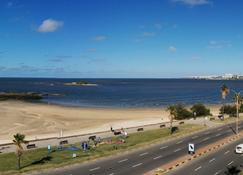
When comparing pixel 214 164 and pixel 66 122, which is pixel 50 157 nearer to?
pixel 214 164

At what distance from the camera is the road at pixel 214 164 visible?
40.5 metres

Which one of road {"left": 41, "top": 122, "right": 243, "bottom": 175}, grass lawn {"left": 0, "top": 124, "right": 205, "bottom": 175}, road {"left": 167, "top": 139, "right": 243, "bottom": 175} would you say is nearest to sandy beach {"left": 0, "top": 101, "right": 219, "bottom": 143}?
grass lawn {"left": 0, "top": 124, "right": 205, "bottom": 175}

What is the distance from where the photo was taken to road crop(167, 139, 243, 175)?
40.5 meters

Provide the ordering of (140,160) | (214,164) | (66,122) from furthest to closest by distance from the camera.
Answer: (66,122) < (140,160) < (214,164)

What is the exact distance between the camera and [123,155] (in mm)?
50656

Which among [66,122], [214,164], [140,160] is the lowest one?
[214,164]

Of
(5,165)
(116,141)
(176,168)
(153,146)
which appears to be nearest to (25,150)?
(5,165)

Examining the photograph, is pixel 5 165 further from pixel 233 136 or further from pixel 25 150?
pixel 233 136

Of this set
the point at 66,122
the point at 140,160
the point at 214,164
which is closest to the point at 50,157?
the point at 140,160

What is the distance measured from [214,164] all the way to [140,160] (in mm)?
9136

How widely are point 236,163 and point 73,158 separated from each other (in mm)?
20685

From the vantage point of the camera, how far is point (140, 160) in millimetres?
46875

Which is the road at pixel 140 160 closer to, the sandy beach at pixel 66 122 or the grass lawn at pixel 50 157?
the grass lawn at pixel 50 157

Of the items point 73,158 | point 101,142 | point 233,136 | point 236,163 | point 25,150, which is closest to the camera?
point 236,163
